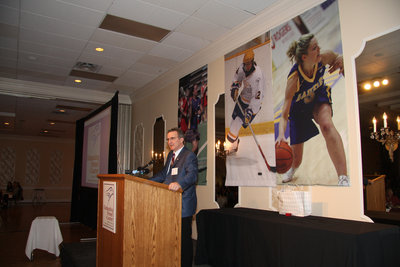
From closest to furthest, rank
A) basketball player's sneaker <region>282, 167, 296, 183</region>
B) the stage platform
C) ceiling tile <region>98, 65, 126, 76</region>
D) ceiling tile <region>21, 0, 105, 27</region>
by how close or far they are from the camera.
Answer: the stage platform < basketball player's sneaker <region>282, 167, 296, 183</region> < ceiling tile <region>21, 0, 105, 27</region> < ceiling tile <region>98, 65, 126, 76</region>

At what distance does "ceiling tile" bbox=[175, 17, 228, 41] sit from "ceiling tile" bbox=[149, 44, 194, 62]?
651mm

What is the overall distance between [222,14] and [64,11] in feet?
7.16

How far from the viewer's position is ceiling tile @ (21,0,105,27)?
165 inches

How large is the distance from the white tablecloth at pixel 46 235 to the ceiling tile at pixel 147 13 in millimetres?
3291

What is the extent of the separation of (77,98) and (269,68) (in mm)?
5650

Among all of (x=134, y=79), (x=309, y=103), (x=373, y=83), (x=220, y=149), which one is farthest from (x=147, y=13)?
(x=373, y=83)

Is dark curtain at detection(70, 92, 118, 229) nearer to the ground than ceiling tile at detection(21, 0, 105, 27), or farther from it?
nearer to the ground

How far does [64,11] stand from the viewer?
436cm

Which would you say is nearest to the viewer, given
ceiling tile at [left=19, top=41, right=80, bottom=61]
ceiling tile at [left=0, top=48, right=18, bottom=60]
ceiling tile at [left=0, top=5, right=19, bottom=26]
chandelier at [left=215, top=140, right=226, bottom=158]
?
ceiling tile at [left=0, top=5, right=19, bottom=26]

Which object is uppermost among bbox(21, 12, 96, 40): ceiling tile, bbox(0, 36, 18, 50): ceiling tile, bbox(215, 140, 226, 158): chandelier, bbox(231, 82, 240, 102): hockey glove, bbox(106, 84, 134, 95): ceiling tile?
bbox(21, 12, 96, 40): ceiling tile

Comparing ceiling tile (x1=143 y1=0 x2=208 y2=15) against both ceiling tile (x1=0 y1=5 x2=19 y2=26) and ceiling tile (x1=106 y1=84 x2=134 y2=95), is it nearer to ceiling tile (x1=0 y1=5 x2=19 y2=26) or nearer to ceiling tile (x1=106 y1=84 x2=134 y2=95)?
ceiling tile (x1=0 y1=5 x2=19 y2=26)

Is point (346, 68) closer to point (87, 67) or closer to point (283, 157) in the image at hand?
point (283, 157)

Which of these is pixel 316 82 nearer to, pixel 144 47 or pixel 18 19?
pixel 144 47

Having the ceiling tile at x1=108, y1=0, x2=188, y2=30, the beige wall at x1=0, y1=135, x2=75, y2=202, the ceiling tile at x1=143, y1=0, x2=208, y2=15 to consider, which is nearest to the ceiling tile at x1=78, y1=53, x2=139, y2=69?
the ceiling tile at x1=108, y1=0, x2=188, y2=30
